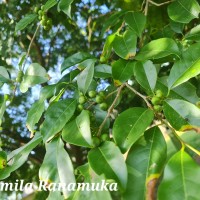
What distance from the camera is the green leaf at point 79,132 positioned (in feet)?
2.31

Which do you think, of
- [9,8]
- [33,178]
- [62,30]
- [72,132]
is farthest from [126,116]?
[62,30]

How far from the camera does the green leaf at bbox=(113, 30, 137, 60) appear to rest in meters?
0.88

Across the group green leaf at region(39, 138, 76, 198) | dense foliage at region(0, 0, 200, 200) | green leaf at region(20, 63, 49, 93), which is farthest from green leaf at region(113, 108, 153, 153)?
green leaf at region(20, 63, 49, 93)

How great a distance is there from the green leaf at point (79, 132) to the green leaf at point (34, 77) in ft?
0.83

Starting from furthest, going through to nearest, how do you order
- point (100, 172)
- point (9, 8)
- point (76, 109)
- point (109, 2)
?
point (109, 2)
point (9, 8)
point (76, 109)
point (100, 172)

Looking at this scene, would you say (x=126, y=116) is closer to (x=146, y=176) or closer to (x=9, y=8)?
(x=146, y=176)

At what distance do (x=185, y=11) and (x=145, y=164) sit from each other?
0.63 meters

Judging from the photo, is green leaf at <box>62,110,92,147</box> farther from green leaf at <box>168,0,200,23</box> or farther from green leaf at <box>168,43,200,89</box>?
green leaf at <box>168,0,200,23</box>

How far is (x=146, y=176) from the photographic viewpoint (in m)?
0.65

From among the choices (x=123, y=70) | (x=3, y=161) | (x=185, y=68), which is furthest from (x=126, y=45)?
(x=3, y=161)

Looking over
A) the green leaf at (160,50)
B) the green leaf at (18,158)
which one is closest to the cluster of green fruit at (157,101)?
the green leaf at (160,50)

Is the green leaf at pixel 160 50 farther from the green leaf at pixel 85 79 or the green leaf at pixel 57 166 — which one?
the green leaf at pixel 57 166

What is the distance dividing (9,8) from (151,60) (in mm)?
1319

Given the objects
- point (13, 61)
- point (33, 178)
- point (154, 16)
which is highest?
point (13, 61)
